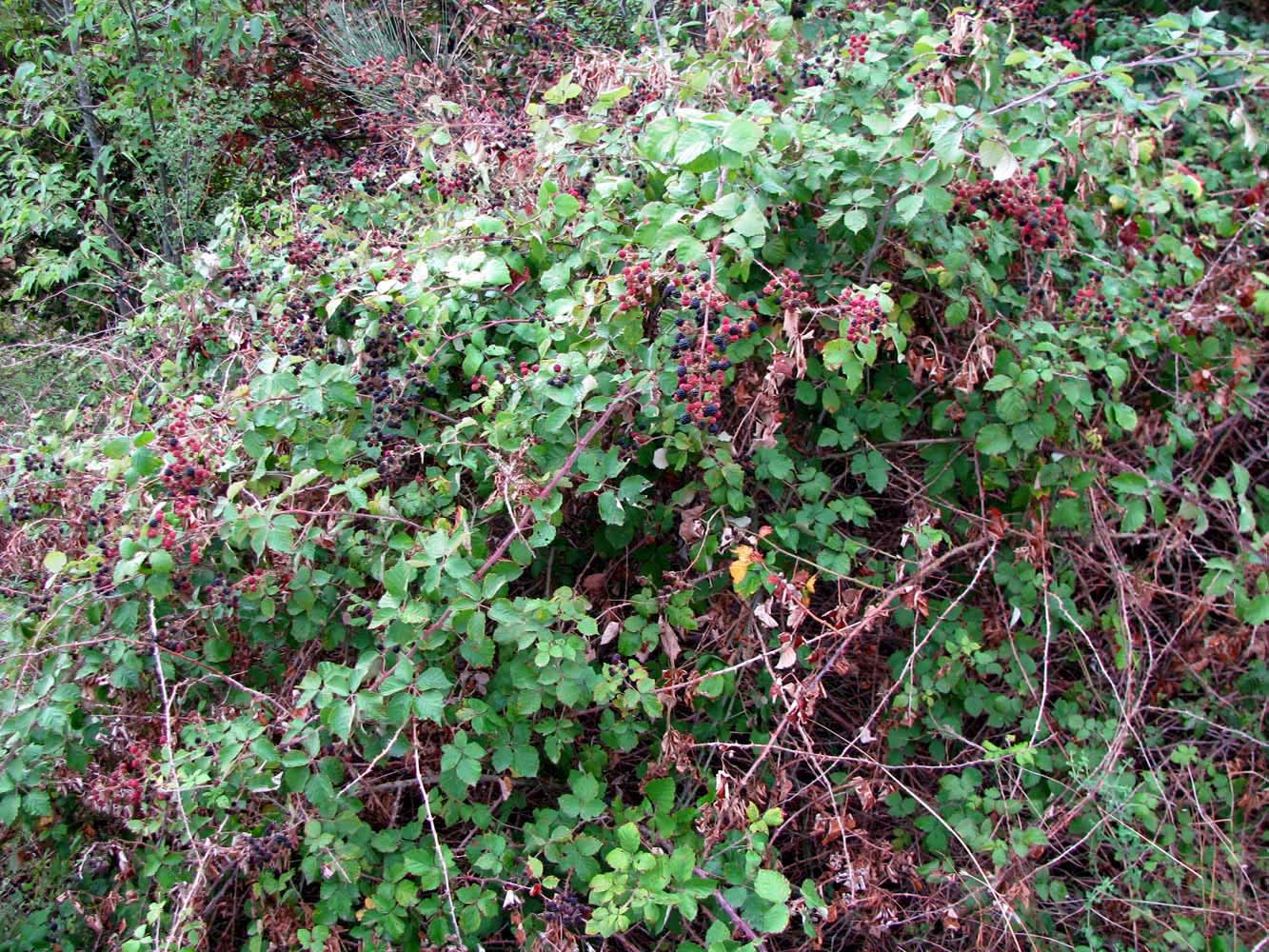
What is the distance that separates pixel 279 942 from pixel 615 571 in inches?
45.2

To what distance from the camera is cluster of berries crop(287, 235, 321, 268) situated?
2764 millimetres

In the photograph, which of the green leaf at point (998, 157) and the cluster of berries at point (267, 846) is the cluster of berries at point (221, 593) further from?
the green leaf at point (998, 157)

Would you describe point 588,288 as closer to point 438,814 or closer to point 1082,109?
point 438,814

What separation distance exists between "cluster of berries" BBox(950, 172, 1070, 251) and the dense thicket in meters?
0.01

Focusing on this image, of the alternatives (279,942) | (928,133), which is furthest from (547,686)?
(928,133)

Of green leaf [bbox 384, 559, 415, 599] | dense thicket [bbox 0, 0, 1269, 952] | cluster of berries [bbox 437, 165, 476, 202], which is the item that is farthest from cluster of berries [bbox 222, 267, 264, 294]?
green leaf [bbox 384, 559, 415, 599]

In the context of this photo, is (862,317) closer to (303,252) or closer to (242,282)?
(303,252)

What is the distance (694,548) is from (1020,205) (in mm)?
1187

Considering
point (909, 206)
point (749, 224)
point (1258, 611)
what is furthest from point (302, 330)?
point (1258, 611)

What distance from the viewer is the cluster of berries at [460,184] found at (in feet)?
9.79

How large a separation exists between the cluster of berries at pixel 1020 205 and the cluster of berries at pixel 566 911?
6.25ft

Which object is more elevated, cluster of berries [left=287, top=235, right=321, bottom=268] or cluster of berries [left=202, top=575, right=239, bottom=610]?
cluster of berries [left=287, top=235, right=321, bottom=268]

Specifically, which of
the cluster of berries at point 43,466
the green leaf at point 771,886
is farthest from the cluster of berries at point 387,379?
the green leaf at point 771,886

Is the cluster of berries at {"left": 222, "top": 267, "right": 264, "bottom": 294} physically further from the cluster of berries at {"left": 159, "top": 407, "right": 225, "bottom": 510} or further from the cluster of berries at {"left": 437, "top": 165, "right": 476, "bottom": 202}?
the cluster of berries at {"left": 437, "top": 165, "right": 476, "bottom": 202}
